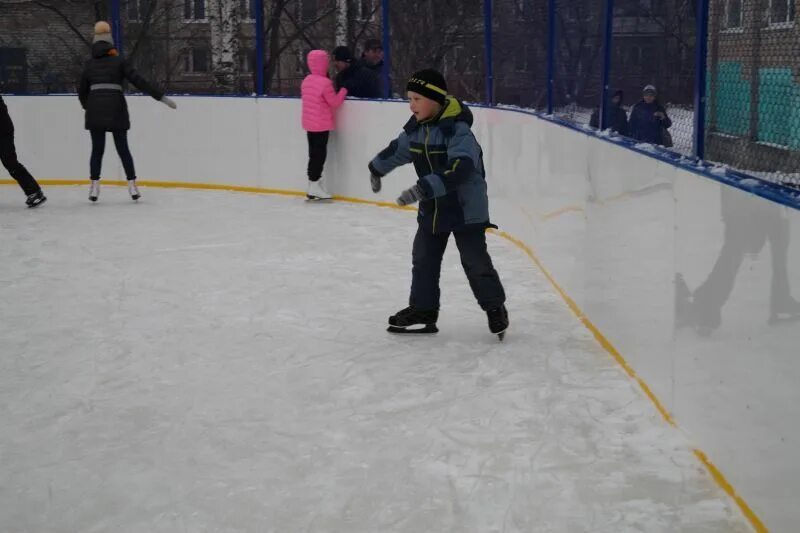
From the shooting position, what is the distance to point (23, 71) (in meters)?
12.3

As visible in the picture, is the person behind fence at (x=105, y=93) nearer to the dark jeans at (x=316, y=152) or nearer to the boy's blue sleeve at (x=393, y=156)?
the dark jeans at (x=316, y=152)

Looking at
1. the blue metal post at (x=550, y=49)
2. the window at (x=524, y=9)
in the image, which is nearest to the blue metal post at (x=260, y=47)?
the window at (x=524, y=9)

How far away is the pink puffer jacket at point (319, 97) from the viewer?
33.2 feet

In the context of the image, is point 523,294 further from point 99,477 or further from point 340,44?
point 340,44

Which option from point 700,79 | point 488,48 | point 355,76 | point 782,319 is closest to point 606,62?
point 700,79

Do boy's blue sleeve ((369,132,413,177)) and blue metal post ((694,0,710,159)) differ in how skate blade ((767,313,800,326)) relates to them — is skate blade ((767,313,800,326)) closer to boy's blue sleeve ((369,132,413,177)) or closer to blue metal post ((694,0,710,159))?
blue metal post ((694,0,710,159))

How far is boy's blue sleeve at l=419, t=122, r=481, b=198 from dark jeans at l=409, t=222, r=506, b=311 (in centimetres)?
34

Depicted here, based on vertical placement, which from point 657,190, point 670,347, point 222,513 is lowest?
point 222,513

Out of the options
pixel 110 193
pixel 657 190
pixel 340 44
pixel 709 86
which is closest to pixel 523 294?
pixel 657 190

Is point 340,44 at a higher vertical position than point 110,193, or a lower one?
higher

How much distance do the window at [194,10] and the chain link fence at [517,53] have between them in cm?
3

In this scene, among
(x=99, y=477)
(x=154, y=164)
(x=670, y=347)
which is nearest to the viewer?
(x=99, y=477)

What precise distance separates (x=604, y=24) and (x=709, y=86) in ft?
6.30

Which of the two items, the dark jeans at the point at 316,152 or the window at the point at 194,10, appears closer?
the dark jeans at the point at 316,152
